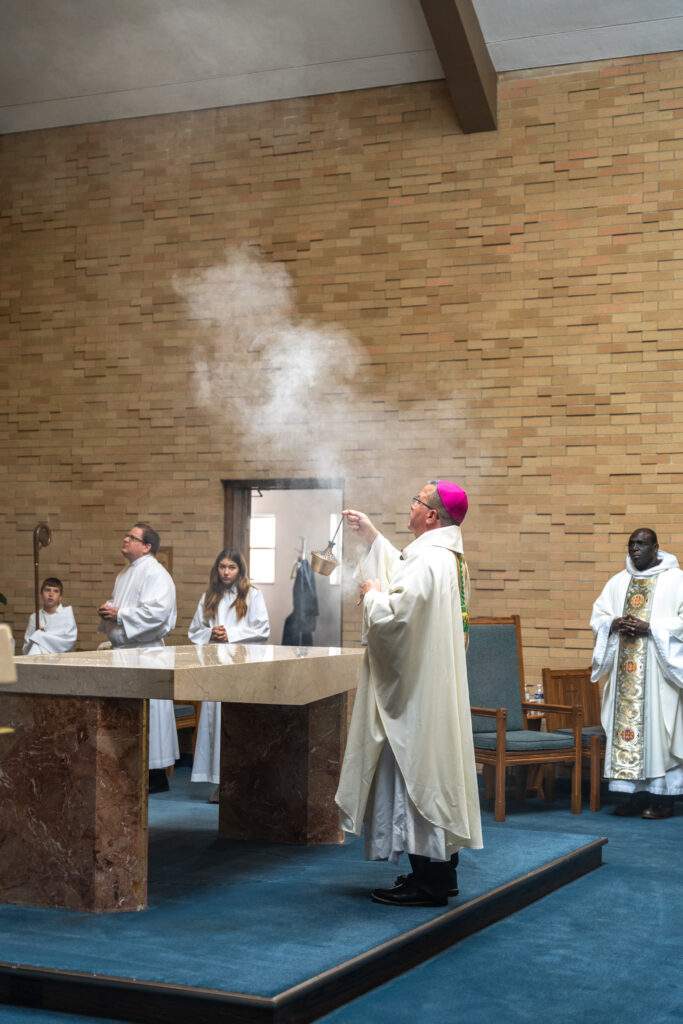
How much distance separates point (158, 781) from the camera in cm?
795

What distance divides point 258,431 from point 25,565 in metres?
2.28

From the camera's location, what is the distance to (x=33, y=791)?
4.60 m

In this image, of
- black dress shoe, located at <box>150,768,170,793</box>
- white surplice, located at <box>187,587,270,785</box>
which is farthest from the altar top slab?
black dress shoe, located at <box>150,768,170,793</box>

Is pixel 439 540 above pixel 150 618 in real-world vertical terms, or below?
above

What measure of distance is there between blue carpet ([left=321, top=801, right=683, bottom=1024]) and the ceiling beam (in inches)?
210

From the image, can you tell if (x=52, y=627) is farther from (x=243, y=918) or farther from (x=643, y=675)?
(x=243, y=918)

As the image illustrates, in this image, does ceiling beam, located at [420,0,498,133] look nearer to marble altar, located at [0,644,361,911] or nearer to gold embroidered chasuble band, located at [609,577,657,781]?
gold embroidered chasuble band, located at [609,577,657,781]

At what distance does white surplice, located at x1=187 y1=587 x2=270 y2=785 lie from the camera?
770 cm

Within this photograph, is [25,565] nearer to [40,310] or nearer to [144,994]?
[40,310]

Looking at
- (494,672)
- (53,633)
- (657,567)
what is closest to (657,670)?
(657,567)

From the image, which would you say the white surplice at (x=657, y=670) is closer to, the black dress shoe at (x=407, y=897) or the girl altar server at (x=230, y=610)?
the girl altar server at (x=230, y=610)

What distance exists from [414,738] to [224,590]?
11.7 feet

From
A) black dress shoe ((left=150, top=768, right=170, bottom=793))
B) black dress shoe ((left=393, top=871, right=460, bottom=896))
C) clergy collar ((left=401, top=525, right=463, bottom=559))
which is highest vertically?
clergy collar ((left=401, top=525, right=463, bottom=559))

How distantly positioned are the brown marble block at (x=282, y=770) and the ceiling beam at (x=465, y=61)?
4.82 meters
